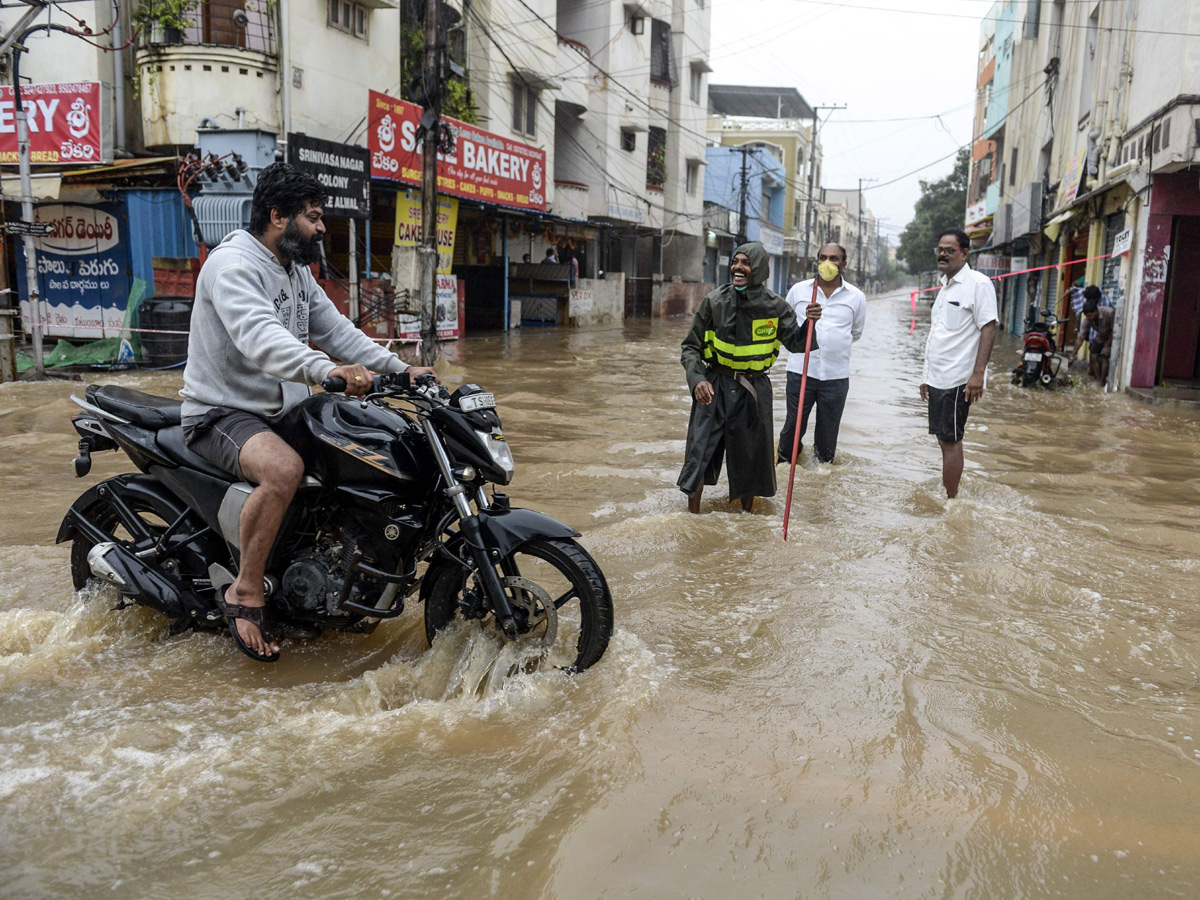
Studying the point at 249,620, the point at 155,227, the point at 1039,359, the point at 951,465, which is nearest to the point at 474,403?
the point at 249,620

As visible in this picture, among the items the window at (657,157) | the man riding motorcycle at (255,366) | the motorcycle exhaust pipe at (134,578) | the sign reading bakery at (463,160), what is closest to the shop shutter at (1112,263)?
the sign reading bakery at (463,160)

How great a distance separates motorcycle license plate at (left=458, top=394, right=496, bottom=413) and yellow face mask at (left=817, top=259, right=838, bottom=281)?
4150 millimetres

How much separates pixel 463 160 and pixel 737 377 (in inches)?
535

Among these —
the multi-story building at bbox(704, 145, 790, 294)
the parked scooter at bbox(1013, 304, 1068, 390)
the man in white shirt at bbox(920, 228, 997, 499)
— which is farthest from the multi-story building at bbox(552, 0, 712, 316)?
the man in white shirt at bbox(920, 228, 997, 499)

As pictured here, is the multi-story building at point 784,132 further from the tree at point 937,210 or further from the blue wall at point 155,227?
the blue wall at point 155,227

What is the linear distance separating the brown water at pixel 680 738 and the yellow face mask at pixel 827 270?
80.7 inches

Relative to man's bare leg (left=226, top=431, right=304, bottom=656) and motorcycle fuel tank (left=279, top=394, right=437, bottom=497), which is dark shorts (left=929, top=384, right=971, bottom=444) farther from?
man's bare leg (left=226, top=431, right=304, bottom=656)

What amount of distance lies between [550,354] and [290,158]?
5.76 meters

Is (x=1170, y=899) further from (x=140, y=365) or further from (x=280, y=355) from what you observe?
(x=140, y=365)

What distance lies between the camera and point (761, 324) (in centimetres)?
584

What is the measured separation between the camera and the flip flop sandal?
3.44 meters

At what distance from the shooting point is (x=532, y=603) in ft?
11.0

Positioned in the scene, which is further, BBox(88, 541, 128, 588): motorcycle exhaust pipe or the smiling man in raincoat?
the smiling man in raincoat

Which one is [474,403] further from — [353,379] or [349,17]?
[349,17]
